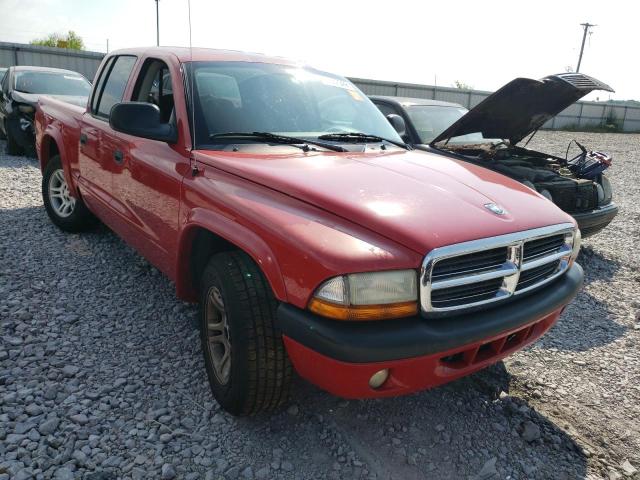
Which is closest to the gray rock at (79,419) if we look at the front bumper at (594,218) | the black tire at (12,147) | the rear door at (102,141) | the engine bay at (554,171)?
the rear door at (102,141)

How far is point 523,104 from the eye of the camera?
5.46 metres

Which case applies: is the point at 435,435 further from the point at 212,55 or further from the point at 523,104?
the point at 523,104

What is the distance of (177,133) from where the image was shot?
286 centimetres

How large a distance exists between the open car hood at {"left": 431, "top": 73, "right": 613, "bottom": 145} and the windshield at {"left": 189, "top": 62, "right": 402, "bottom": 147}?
215 cm

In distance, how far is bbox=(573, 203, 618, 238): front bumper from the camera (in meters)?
5.01

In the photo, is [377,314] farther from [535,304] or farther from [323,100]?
[323,100]

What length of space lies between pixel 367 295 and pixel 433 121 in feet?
16.4

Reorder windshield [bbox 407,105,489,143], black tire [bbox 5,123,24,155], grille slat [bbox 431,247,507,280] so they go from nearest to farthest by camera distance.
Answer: grille slat [bbox 431,247,507,280], windshield [bbox 407,105,489,143], black tire [bbox 5,123,24,155]

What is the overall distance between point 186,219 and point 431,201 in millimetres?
1254

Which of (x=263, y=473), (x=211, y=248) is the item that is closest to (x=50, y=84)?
(x=211, y=248)

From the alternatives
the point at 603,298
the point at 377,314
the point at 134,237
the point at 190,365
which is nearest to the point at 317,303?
the point at 377,314

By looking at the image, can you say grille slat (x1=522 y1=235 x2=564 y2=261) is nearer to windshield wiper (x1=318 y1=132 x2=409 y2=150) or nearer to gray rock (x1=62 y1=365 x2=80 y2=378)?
windshield wiper (x1=318 y1=132 x2=409 y2=150)

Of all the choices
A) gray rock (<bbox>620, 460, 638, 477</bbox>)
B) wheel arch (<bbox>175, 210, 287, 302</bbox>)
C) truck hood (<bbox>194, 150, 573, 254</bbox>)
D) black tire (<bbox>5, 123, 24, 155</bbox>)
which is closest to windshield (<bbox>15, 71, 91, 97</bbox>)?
black tire (<bbox>5, 123, 24, 155</bbox>)

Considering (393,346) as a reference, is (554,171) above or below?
above
